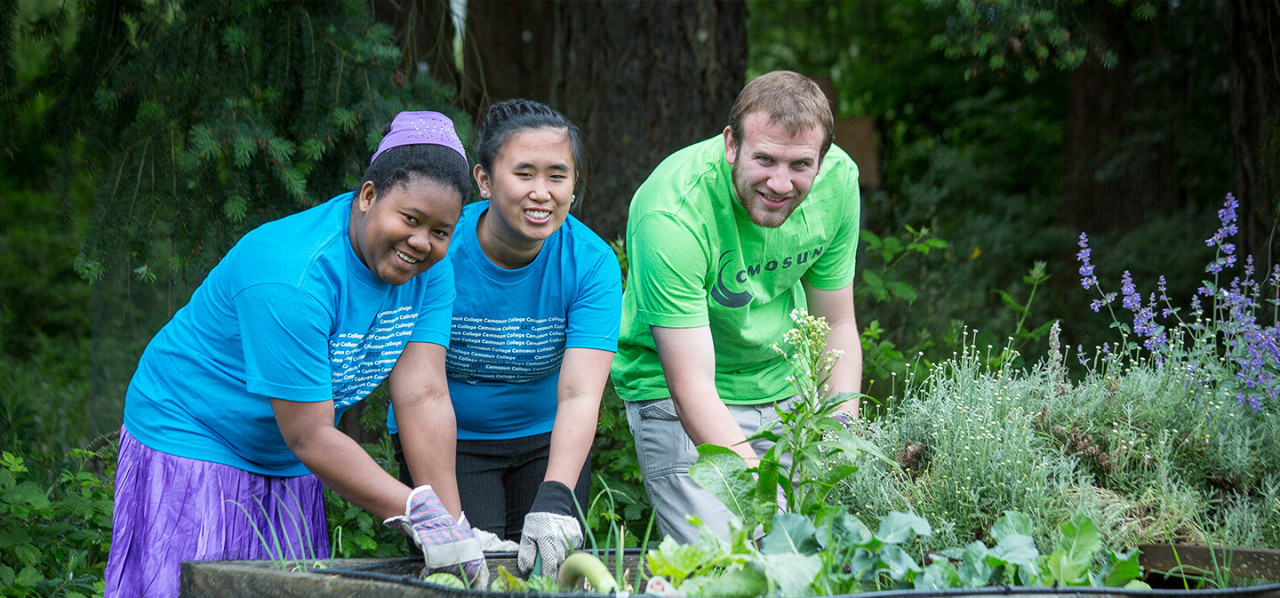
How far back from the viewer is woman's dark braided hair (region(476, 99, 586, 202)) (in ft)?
7.41

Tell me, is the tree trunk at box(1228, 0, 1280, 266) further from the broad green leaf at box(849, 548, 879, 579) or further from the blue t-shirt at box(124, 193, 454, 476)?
the blue t-shirt at box(124, 193, 454, 476)

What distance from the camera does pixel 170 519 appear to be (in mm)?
2023

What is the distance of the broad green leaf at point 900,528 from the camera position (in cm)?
156

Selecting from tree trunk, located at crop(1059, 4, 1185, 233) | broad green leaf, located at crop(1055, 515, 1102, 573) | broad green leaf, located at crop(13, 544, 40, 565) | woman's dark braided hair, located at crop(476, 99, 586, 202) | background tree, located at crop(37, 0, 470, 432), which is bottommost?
broad green leaf, located at crop(13, 544, 40, 565)

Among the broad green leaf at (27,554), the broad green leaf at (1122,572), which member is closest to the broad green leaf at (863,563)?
the broad green leaf at (1122,572)

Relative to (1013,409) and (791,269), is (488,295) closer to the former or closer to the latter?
(791,269)

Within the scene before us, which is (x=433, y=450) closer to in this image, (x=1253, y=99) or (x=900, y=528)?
(x=900, y=528)

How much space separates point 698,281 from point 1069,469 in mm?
870

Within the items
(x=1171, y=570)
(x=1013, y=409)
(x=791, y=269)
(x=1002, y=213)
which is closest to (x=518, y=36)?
(x=791, y=269)

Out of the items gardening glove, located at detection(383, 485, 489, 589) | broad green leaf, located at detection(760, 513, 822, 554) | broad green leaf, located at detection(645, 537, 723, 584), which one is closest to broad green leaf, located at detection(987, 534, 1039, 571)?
broad green leaf, located at detection(760, 513, 822, 554)

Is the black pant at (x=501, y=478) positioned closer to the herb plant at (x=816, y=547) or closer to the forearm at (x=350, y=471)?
the forearm at (x=350, y=471)

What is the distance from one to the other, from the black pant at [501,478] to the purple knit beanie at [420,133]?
2.69 ft

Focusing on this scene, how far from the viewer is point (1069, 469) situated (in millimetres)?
2043

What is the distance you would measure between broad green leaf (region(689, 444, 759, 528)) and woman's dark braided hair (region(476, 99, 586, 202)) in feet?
2.95
